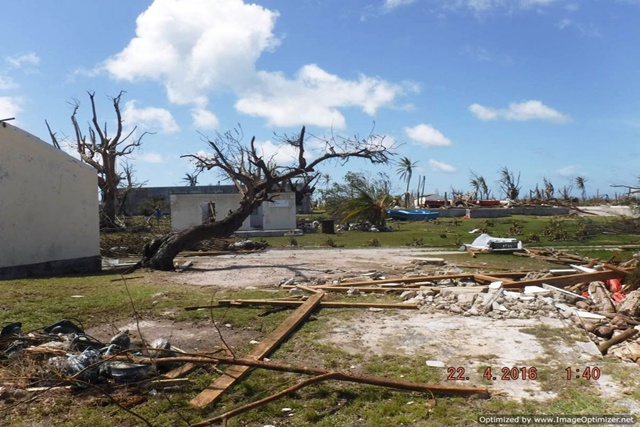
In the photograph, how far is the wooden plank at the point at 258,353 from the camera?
4.44m

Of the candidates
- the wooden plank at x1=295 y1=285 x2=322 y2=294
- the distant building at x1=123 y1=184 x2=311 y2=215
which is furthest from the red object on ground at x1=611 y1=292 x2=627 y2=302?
the distant building at x1=123 y1=184 x2=311 y2=215

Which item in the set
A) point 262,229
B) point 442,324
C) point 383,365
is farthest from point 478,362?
point 262,229

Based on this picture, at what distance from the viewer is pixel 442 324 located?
7199 millimetres

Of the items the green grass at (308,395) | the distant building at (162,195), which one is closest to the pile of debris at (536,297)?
the green grass at (308,395)

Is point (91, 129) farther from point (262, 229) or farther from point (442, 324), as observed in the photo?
point (442, 324)

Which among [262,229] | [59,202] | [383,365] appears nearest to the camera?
[383,365]

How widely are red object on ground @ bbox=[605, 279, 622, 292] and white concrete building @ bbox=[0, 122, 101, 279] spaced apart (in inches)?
505

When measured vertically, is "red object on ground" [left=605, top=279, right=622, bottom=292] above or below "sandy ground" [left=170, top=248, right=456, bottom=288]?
above

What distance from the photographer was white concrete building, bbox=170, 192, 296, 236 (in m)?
29.6

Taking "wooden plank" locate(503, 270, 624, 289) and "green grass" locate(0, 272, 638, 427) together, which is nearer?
"green grass" locate(0, 272, 638, 427)

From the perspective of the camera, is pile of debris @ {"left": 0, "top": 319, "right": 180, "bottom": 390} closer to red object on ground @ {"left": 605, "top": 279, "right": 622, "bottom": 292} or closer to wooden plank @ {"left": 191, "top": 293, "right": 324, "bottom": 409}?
wooden plank @ {"left": 191, "top": 293, "right": 324, "bottom": 409}

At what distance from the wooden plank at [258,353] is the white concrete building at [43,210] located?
8.56 meters

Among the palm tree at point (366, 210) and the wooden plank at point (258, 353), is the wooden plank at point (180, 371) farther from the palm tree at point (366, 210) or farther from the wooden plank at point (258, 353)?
the palm tree at point (366, 210)

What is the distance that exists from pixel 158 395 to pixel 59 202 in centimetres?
1128
